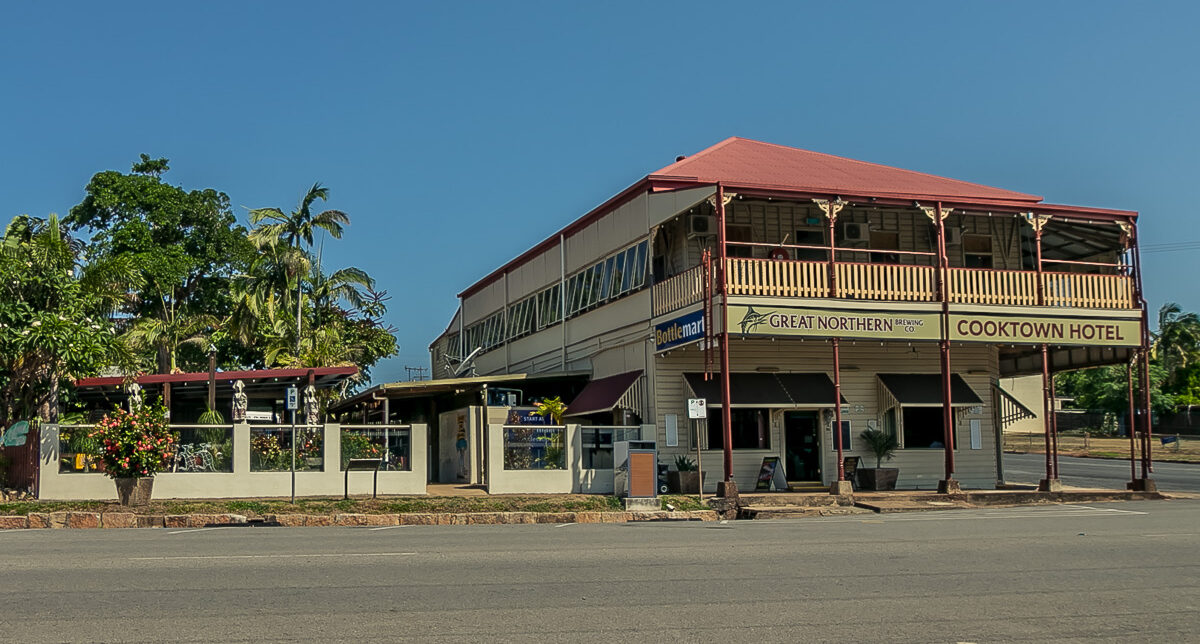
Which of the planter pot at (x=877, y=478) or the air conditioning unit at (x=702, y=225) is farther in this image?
the air conditioning unit at (x=702, y=225)

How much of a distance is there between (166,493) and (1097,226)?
22098mm

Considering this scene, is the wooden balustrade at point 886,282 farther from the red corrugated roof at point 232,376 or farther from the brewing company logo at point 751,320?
the red corrugated roof at point 232,376

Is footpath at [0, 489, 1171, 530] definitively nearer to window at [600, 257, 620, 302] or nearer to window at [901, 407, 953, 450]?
window at [901, 407, 953, 450]

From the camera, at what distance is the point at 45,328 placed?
903 inches

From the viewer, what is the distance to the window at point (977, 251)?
29.1 metres

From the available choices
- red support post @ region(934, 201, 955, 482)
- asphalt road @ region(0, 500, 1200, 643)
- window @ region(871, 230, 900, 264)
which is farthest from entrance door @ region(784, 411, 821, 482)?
asphalt road @ region(0, 500, 1200, 643)

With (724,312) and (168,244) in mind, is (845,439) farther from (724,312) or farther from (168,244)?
(168,244)

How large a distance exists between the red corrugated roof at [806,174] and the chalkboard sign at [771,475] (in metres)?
6.30

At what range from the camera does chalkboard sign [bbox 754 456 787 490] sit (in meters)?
26.0

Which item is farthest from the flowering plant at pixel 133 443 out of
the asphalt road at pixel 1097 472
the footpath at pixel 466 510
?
the asphalt road at pixel 1097 472

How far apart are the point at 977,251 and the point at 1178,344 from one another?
60351 millimetres

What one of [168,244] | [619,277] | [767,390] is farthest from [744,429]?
[168,244]

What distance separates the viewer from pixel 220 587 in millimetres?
10406

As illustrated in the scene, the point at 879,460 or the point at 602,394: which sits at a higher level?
the point at 602,394
